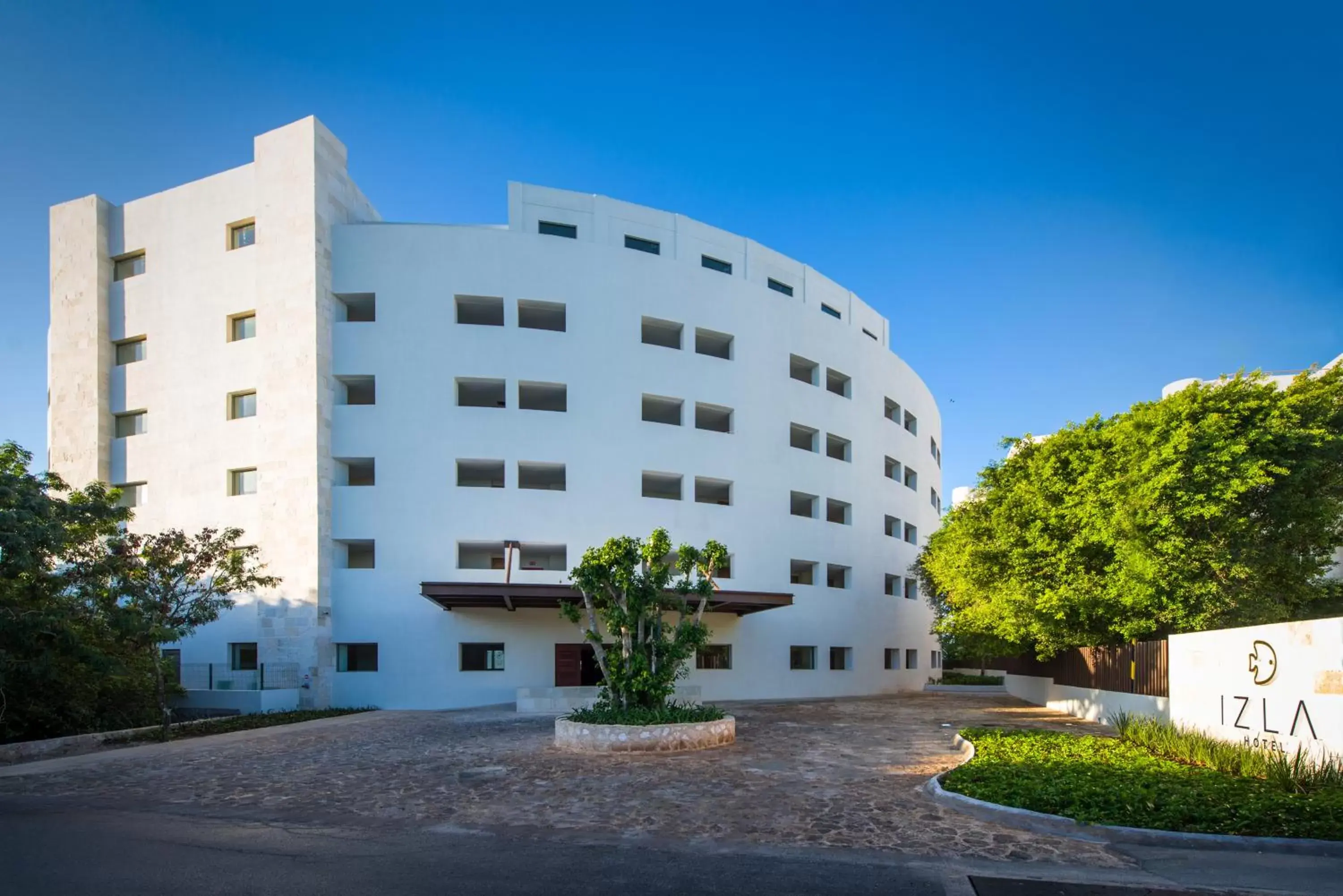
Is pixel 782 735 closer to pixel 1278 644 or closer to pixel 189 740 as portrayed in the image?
pixel 1278 644

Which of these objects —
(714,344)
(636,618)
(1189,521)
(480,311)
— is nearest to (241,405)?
(480,311)

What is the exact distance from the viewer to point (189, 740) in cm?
1983

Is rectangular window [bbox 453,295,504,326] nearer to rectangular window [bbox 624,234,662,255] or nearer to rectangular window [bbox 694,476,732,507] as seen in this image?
rectangular window [bbox 624,234,662,255]

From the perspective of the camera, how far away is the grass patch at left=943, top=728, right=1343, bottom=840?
29.9 feet

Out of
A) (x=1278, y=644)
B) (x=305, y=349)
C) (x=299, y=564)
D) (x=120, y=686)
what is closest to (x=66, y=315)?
(x=305, y=349)

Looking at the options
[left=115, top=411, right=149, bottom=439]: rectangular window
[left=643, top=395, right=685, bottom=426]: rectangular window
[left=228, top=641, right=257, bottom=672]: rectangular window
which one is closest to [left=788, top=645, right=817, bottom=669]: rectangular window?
[left=643, top=395, right=685, bottom=426]: rectangular window

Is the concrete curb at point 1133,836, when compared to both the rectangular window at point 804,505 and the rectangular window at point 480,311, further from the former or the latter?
the rectangular window at point 804,505

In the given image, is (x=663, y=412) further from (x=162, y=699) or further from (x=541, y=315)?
(x=162, y=699)

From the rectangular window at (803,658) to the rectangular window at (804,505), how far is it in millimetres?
5836

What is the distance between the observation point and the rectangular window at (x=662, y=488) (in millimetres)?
33969

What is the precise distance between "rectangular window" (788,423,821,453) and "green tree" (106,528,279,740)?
878 inches

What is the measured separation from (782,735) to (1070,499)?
10099 mm

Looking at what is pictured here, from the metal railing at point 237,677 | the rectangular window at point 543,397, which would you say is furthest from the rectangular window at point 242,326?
the metal railing at point 237,677

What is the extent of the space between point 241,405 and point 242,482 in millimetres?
2892
